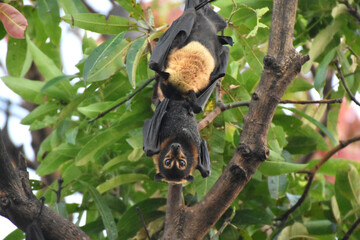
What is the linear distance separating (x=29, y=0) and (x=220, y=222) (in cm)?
257

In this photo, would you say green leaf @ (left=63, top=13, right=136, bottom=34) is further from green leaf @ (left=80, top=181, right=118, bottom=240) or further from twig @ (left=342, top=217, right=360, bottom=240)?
twig @ (left=342, top=217, right=360, bottom=240)

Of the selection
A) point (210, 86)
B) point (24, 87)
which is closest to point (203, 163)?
point (210, 86)

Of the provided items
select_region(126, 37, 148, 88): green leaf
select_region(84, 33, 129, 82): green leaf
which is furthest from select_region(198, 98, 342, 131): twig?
select_region(84, 33, 129, 82): green leaf

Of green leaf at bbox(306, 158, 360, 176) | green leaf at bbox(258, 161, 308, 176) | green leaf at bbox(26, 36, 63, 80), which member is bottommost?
green leaf at bbox(258, 161, 308, 176)

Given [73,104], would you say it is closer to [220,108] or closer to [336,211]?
[220,108]

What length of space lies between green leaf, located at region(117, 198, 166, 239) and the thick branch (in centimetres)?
98

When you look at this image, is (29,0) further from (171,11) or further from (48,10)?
(171,11)

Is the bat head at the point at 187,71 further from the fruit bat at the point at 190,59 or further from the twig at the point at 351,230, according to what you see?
the twig at the point at 351,230

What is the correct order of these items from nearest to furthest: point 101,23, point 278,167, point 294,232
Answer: point 278,167 → point 101,23 → point 294,232

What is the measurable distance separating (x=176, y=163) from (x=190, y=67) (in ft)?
1.68

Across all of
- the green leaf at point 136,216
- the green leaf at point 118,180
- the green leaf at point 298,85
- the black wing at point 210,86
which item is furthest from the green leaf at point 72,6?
the green leaf at point 298,85

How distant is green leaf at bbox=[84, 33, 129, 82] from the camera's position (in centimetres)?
331

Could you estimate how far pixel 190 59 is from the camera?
2.95 m

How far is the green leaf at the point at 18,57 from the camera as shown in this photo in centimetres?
438
